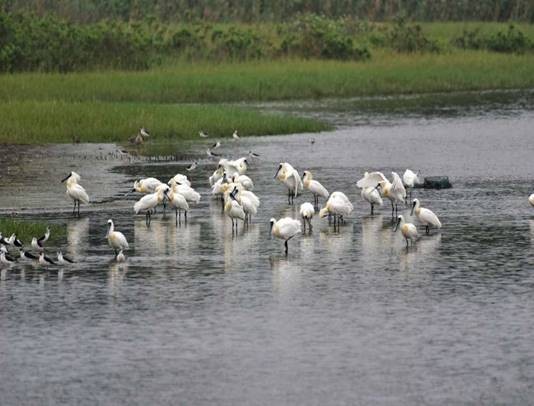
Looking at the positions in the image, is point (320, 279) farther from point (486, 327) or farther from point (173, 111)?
point (173, 111)

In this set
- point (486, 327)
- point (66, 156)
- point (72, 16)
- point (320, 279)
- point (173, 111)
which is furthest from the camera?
point (72, 16)

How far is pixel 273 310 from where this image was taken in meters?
16.2

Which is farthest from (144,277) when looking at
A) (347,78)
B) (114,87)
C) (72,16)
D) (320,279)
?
(72,16)

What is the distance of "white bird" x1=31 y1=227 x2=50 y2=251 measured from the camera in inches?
761

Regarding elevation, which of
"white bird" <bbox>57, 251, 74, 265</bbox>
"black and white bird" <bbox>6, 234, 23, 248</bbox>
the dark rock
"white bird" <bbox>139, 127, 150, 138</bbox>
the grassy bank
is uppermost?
"black and white bird" <bbox>6, 234, 23, 248</bbox>

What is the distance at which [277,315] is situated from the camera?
16.0 metres

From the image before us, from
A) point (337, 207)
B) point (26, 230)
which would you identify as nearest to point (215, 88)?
point (337, 207)

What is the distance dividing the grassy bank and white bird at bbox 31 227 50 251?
20081 millimetres

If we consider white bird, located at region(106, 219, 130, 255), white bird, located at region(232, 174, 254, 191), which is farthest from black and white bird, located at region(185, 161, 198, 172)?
white bird, located at region(106, 219, 130, 255)

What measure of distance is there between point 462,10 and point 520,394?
6374cm

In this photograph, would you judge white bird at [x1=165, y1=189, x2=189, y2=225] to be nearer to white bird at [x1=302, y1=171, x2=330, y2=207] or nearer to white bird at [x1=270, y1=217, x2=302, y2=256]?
white bird at [x1=302, y1=171, x2=330, y2=207]

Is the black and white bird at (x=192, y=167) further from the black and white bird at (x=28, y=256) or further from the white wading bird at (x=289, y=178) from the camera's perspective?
the black and white bird at (x=28, y=256)

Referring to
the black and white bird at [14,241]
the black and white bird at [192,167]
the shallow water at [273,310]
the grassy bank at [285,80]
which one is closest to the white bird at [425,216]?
the shallow water at [273,310]

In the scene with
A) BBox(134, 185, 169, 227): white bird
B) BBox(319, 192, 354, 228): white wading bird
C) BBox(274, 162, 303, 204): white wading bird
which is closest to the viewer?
BBox(319, 192, 354, 228): white wading bird
